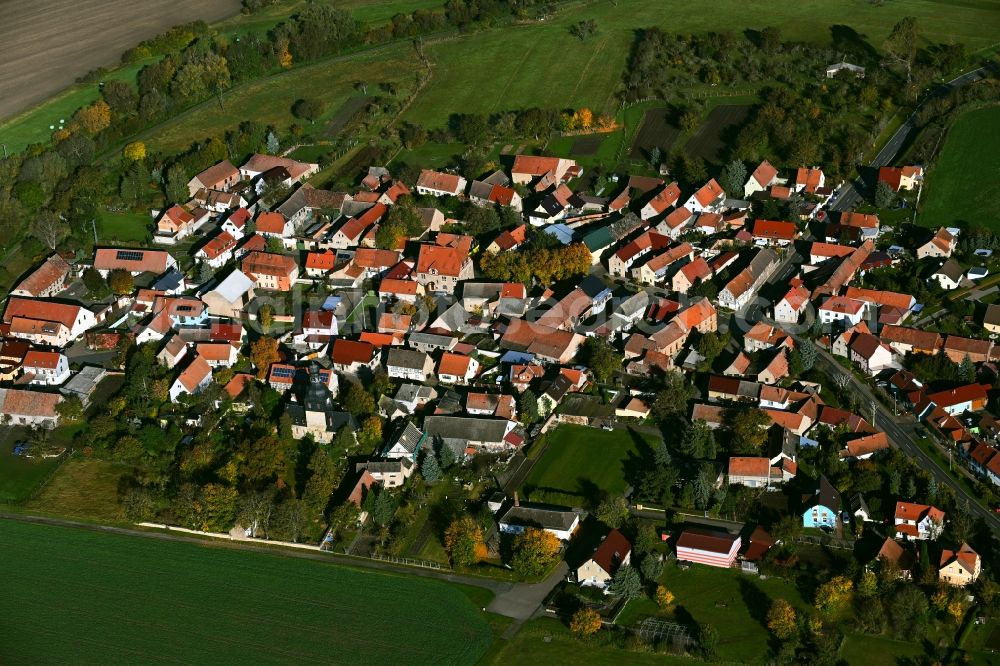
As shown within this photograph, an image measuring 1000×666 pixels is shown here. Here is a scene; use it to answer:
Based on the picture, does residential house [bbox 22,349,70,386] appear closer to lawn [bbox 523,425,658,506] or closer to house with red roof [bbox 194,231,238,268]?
house with red roof [bbox 194,231,238,268]

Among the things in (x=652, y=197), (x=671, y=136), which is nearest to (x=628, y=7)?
(x=671, y=136)

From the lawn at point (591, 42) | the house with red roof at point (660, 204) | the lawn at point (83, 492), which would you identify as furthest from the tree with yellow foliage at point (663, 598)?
the lawn at point (591, 42)

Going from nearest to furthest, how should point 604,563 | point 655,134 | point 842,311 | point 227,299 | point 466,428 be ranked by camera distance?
point 604,563
point 466,428
point 842,311
point 227,299
point 655,134

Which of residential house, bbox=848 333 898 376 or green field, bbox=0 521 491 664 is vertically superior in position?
green field, bbox=0 521 491 664

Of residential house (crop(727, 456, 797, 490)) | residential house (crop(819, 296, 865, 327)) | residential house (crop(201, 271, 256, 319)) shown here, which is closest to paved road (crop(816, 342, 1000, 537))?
residential house (crop(819, 296, 865, 327))

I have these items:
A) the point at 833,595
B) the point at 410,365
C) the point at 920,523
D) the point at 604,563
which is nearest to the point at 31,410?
the point at 410,365

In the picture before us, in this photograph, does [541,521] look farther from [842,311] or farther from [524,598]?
[842,311]

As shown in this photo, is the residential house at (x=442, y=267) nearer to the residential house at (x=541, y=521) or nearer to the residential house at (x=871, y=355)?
the residential house at (x=541, y=521)
